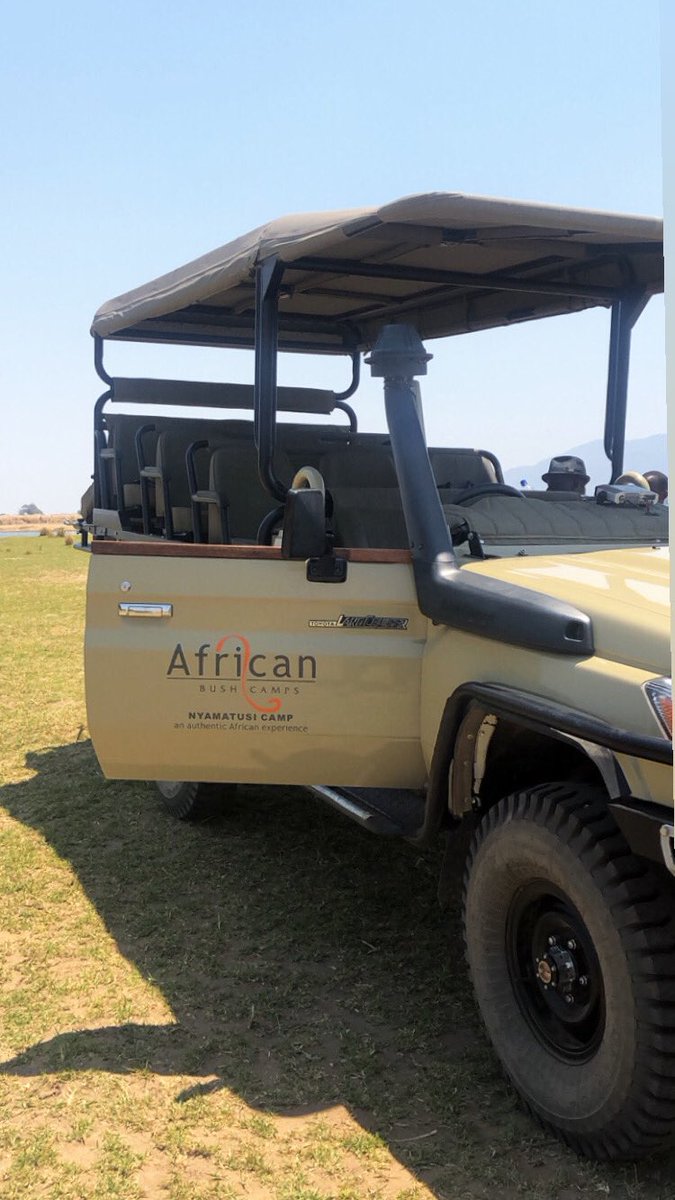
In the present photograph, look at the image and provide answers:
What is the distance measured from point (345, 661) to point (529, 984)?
1.16 meters

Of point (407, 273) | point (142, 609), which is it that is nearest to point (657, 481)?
point (407, 273)

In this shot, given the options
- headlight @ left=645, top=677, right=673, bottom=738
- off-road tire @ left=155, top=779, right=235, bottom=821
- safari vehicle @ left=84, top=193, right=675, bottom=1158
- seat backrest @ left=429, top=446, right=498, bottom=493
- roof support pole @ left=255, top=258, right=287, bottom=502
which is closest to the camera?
headlight @ left=645, top=677, right=673, bottom=738

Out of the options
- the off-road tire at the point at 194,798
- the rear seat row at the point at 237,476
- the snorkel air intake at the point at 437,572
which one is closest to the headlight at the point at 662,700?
the snorkel air intake at the point at 437,572

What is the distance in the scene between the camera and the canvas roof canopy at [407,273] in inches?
144

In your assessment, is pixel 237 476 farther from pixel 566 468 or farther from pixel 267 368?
pixel 566 468

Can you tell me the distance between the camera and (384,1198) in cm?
280

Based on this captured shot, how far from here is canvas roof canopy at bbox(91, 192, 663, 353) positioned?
365 cm

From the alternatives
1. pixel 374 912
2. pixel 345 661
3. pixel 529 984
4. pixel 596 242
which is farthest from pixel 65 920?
pixel 596 242

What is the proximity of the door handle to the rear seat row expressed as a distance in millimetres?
873

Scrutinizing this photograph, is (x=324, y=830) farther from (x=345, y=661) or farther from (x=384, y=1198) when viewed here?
(x=384, y=1198)

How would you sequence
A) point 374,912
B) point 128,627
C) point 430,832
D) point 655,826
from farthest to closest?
point 374,912, point 128,627, point 430,832, point 655,826

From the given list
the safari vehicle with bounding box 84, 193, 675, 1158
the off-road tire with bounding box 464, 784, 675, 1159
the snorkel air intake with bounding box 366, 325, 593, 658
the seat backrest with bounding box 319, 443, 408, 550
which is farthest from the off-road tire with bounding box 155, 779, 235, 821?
the off-road tire with bounding box 464, 784, 675, 1159

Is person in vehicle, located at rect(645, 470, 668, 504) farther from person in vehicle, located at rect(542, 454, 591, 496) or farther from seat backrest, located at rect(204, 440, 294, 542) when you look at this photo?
seat backrest, located at rect(204, 440, 294, 542)

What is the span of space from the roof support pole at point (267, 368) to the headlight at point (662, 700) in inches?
71.2
